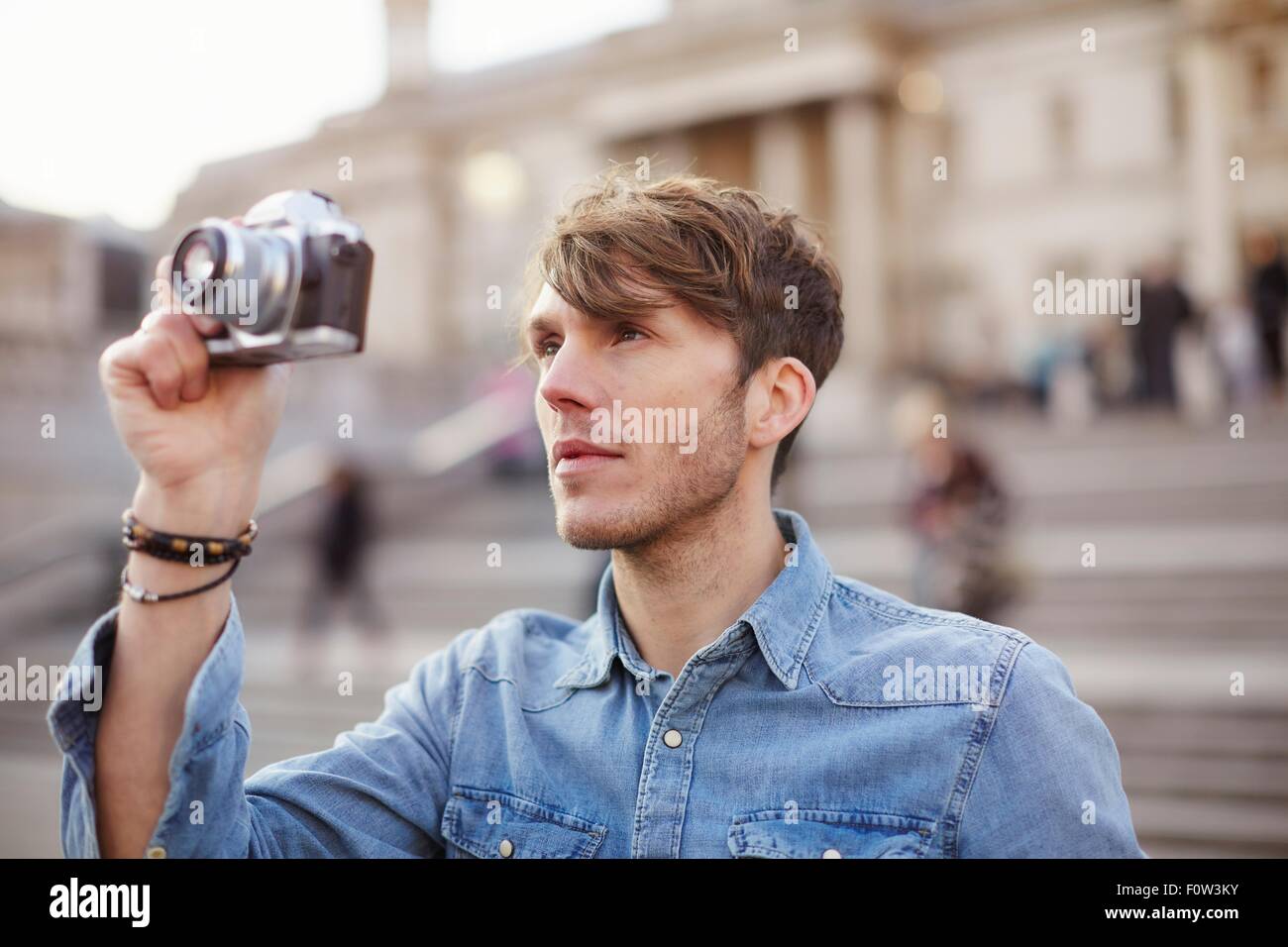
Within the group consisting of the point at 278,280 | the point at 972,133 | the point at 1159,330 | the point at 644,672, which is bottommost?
the point at 644,672

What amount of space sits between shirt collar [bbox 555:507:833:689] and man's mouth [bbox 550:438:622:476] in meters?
0.25

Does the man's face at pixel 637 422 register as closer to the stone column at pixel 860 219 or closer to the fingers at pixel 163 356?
the fingers at pixel 163 356

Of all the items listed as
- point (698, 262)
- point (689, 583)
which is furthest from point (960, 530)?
point (698, 262)

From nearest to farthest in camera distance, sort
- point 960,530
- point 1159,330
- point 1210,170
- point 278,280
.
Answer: point 278,280, point 960,530, point 1159,330, point 1210,170

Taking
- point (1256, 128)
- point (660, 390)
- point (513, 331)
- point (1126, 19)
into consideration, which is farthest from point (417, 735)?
point (1126, 19)

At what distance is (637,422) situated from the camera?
6.50 feet

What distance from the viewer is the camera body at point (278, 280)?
58.2 inches

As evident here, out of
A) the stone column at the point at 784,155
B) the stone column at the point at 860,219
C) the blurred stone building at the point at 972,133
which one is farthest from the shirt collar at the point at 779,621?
the stone column at the point at 784,155

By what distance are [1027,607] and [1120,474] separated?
4374mm

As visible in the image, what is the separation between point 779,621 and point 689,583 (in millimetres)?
188

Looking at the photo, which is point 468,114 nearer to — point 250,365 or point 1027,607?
point 1027,607

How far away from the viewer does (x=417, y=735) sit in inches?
84.0

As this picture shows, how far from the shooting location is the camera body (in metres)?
1.48

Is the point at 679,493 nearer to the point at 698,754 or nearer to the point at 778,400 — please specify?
the point at 778,400
